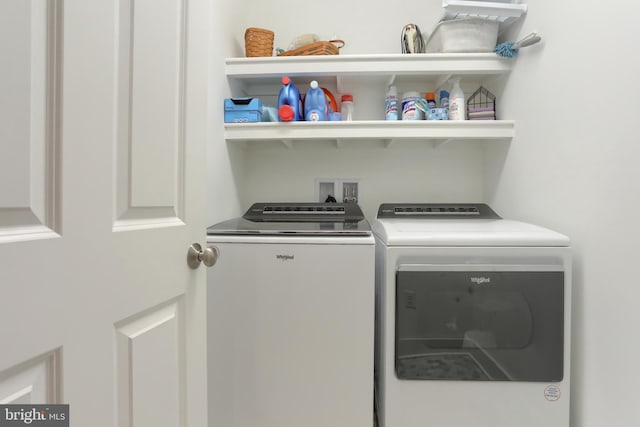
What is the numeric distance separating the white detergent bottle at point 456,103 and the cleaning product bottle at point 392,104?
0.88 ft

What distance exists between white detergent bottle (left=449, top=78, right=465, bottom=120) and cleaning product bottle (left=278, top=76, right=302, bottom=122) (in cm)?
76

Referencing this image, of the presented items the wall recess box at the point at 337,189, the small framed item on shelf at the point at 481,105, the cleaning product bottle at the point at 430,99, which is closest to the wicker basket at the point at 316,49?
the cleaning product bottle at the point at 430,99

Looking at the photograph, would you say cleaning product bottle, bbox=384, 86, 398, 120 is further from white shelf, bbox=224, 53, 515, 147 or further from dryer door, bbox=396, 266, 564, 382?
dryer door, bbox=396, 266, 564, 382

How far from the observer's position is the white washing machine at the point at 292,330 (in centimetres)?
114

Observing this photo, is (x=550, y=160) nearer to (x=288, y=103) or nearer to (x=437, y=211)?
(x=437, y=211)

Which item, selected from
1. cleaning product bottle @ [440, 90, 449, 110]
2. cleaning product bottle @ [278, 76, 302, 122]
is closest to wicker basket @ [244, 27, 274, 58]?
cleaning product bottle @ [278, 76, 302, 122]

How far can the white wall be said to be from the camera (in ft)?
3.04

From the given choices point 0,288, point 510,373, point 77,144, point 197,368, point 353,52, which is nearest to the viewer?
point 0,288

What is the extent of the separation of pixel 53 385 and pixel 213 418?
2.69 feet

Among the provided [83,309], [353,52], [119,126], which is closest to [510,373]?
[83,309]

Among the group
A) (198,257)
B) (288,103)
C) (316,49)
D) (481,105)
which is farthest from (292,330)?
(481,105)

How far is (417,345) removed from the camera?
1.11 m

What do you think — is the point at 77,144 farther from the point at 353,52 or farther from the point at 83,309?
the point at 353,52

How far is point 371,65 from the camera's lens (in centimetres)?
150
